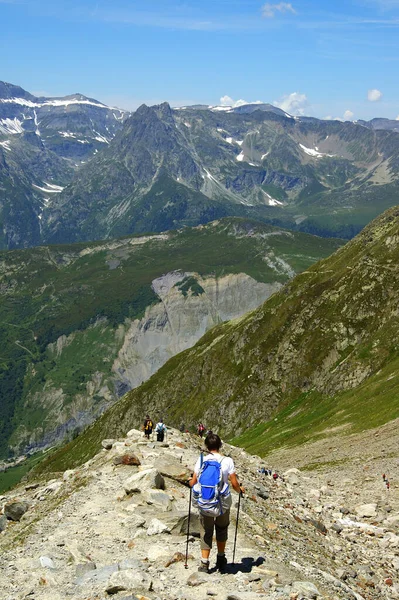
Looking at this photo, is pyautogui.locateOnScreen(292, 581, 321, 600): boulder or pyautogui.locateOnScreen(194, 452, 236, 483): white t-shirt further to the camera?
pyautogui.locateOnScreen(194, 452, 236, 483): white t-shirt

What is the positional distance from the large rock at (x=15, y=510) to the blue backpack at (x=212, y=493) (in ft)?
55.5

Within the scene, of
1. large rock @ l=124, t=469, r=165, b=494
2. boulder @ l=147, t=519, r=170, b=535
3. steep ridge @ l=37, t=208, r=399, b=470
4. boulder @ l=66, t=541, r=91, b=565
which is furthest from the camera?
steep ridge @ l=37, t=208, r=399, b=470

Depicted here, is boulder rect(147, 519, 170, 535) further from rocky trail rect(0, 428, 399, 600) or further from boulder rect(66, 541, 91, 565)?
boulder rect(66, 541, 91, 565)

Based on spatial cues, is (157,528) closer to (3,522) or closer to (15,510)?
(3,522)

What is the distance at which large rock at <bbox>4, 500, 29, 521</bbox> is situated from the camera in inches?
1275

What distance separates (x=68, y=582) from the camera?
20.2 meters

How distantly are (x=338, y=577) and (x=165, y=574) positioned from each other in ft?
22.9

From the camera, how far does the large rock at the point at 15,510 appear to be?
106 feet

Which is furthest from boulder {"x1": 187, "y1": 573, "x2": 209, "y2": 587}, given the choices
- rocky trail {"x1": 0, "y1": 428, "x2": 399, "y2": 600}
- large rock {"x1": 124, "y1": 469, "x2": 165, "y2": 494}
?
large rock {"x1": 124, "y1": 469, "x2": 165, "y2": 494}

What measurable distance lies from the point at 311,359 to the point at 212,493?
135 metres

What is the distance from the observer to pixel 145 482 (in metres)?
29.0

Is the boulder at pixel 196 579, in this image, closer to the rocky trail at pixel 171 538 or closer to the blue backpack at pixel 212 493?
the rocky trail at pixel 171 538

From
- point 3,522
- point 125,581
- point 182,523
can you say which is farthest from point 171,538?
point 3,522

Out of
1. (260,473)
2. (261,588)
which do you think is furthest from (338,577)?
(260,473)
